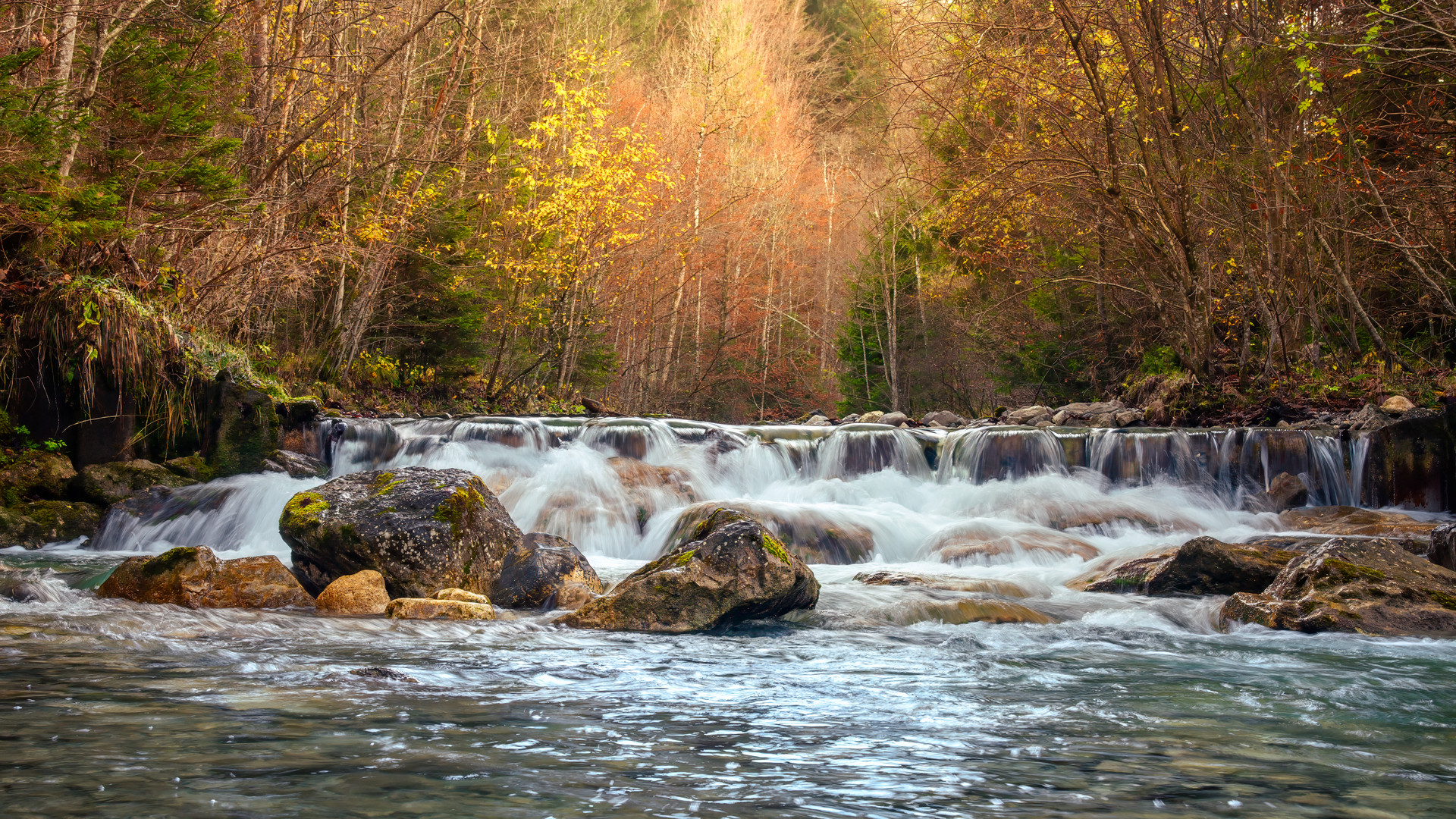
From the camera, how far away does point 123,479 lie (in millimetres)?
9898

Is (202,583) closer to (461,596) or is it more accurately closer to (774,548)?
(461,596)

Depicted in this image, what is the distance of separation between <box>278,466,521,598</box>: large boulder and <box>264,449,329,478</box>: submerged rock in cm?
450

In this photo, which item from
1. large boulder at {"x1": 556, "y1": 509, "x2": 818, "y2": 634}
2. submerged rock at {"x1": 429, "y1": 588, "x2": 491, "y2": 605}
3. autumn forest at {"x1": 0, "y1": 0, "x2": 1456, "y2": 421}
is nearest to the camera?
large boulder at {"x1": 556, "y1": 509, "x2": 818, "y2": 634}

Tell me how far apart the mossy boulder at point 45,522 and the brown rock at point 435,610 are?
5.29m

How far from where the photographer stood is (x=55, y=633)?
4.75m

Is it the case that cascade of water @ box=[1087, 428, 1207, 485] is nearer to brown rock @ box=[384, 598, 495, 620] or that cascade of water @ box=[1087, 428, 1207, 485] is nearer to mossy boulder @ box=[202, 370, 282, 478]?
brown rock @ box=[384, 598, 495, 620]

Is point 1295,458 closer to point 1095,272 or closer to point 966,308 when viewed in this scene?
point 1095,272

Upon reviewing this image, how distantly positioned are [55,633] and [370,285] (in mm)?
10914

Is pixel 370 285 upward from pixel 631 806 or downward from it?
upward

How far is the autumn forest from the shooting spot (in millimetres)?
9227

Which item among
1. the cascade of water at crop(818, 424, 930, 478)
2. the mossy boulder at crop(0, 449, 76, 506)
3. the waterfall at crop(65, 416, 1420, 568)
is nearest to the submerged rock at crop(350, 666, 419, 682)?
the waterfall at crop(65, 416, 1420, 568)

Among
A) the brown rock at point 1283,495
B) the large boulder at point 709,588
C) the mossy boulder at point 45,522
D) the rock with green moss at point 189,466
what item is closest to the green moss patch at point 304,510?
the large boulder at point 709,588

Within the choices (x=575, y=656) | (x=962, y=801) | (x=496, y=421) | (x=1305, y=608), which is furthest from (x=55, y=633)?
(x=496, y=421)

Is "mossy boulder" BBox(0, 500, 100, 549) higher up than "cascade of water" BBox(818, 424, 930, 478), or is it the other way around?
"cascade of water" BBox(818, 424, 930, 478)
